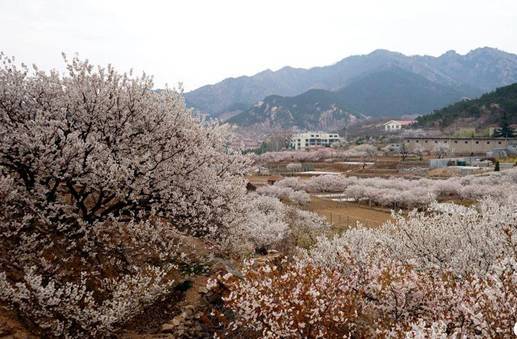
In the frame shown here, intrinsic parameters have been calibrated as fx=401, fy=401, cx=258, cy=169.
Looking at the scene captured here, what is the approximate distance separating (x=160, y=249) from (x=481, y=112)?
16606 cm

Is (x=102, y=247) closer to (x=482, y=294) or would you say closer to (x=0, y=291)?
(x=0, y=291)

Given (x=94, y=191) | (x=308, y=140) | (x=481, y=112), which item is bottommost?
(x=308, y=140)

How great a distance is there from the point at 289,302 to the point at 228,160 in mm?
6580

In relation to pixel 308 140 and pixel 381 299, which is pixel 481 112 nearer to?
pixel 308 140

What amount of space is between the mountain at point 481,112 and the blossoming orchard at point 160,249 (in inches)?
5855

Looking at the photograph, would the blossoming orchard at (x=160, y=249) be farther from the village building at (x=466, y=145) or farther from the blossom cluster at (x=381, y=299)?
the village building at (x=466, y=145)

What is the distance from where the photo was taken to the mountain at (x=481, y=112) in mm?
142250

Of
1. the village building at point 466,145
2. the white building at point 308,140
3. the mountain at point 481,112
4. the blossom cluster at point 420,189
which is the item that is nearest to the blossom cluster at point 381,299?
the blossom cluster at point 420,189

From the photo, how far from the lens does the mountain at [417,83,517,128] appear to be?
14225 centimetres

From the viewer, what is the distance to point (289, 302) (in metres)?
7.68

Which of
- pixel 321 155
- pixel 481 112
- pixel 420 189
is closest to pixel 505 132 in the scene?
pixel 481 112

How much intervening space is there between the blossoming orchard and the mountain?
149 metres

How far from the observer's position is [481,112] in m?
150

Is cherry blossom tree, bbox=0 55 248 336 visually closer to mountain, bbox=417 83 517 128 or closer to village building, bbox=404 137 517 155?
village building, bbox=404 137 517 155
